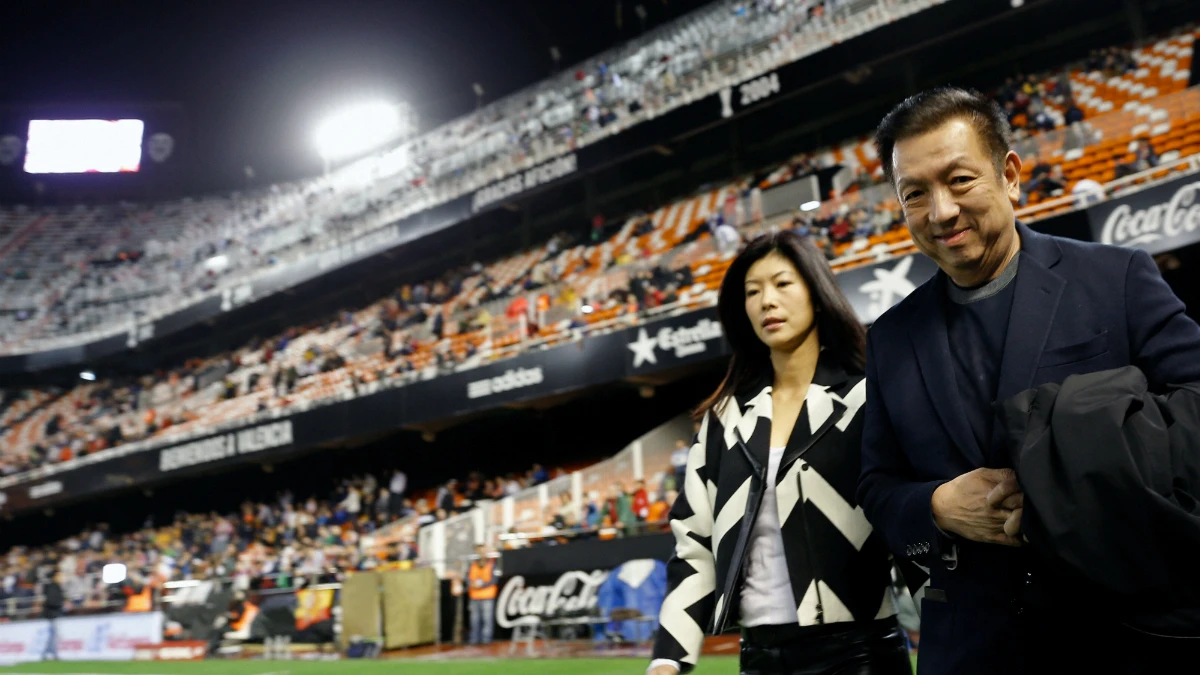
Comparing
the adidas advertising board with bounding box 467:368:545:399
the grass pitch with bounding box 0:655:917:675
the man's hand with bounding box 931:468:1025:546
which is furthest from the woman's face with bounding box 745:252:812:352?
the adidas advertising board with bounding box 467:368:545:399

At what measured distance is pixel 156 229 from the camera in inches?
1257

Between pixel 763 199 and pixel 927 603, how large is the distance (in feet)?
41.7

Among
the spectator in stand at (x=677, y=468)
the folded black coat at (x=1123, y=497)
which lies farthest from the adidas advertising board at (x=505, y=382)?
the folded black coat at (x=1123, y=497)

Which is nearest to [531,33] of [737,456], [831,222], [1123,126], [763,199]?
[763,199]

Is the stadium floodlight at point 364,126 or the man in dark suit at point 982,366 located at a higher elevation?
the stadium floodlight at point 364,126

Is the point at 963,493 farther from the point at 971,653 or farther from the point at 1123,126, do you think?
the point at 1123,126

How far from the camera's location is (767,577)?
2.01 m

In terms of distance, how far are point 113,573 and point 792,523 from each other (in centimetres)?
2269

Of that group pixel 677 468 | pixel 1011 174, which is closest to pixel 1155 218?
pixel 677 468

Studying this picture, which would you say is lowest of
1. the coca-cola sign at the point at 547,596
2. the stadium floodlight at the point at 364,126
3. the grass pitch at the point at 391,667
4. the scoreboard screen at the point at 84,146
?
the grass pitch at the point at 391,667

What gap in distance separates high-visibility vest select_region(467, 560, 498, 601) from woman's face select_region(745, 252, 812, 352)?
9.69 meters

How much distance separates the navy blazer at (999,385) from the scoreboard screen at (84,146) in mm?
36626

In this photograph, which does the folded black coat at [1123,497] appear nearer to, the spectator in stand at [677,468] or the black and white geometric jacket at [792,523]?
the black and white geometric jacket at [792,523]

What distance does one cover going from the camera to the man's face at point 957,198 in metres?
1.43
